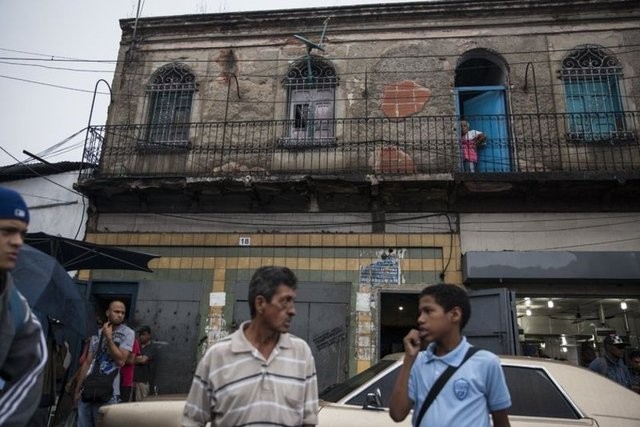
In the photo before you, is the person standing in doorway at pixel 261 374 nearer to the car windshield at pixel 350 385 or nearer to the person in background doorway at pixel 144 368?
the car windshield at pixel 350 385

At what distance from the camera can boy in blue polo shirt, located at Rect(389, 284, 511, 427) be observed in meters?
2.35

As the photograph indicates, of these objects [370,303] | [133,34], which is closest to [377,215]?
[370,303]

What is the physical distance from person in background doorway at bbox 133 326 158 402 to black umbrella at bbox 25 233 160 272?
59.1 inches

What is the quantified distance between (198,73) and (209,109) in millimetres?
1092

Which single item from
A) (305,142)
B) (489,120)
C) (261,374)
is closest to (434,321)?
(261,374)

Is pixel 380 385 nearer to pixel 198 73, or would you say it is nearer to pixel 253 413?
pixel 253 413

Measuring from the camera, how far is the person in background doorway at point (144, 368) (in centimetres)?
816

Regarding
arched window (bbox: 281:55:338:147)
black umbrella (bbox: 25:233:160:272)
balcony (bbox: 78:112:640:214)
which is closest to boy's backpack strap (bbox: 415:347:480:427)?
black umbrella (bbox: 25:233:160:272)

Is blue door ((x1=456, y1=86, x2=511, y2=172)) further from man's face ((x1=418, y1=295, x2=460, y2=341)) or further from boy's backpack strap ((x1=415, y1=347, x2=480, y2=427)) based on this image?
boy's backpack strap ((x1=415, y1=347, x2=480, y2=427))

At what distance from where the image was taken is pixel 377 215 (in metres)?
9.84

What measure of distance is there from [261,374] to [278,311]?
31cm

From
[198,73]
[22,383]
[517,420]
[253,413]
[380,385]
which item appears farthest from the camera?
[198,73]

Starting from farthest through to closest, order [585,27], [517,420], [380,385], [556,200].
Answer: [585,27]
[556,200]
[380,385]
[517,420]

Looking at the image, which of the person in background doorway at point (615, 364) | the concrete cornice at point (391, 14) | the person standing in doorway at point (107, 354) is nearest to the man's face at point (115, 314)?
the person standing in doorway at point (107, 354)
